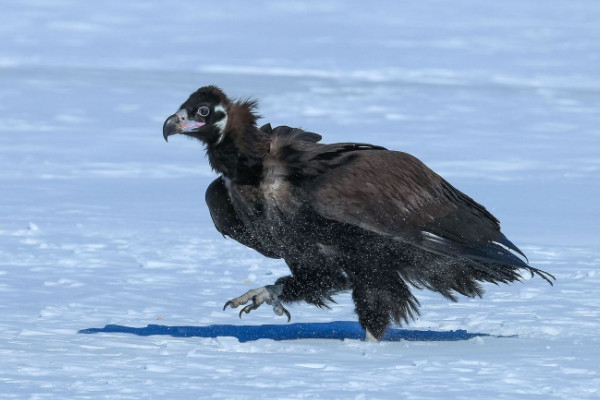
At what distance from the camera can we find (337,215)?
5.95 meters

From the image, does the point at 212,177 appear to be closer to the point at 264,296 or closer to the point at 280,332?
the point at 280,332

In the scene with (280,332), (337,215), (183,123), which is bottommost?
(280,332)

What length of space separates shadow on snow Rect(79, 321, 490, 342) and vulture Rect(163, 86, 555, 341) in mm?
209

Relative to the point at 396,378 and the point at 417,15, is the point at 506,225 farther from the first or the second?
the point at 417,15

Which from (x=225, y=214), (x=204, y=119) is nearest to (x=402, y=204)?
(x=225, y=214)

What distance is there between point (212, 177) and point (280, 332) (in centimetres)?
645

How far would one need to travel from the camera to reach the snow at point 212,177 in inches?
223

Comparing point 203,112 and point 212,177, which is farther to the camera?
point 212,177

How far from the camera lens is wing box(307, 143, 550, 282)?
19.8ft

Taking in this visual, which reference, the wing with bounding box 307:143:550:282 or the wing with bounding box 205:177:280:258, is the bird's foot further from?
the wing with bounding box 307:143:550:282

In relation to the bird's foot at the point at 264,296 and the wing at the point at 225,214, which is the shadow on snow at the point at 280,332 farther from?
the wing at the point at 225,214

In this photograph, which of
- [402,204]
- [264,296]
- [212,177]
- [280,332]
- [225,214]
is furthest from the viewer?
[212,177]

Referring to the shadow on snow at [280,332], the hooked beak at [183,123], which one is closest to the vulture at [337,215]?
the hooked beak at [183,123]

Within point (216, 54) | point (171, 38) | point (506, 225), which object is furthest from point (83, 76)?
point (506, 225)
